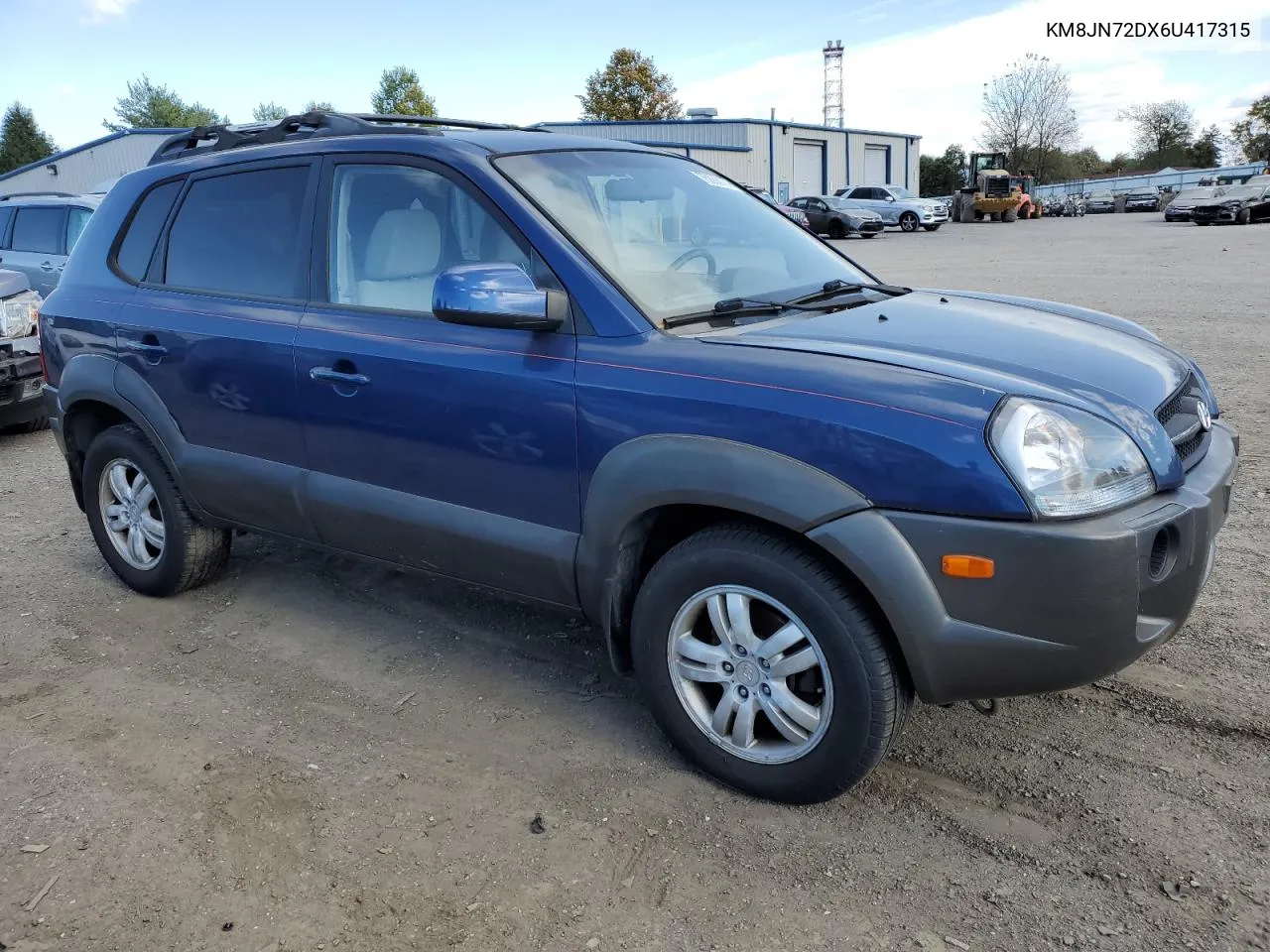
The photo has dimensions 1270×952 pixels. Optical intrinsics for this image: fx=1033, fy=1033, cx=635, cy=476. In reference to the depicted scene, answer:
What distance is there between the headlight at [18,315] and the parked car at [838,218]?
93.1 feet

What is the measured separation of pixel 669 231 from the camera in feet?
11.3

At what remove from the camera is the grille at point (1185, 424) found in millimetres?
2750

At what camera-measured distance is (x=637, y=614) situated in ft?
9.61

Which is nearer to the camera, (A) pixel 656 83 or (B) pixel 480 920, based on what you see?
(B) pixel 480 920

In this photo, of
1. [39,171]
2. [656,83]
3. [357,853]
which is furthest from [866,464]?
[656,83]

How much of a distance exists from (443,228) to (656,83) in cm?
6275

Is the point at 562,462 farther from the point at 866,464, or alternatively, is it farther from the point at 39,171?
the point at 39,171

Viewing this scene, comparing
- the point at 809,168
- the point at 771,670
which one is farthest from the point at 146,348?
the point at 809,168

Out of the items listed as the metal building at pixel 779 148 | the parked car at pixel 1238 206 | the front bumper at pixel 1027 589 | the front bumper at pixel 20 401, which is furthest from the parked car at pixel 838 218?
the front bumper at pixel 1027 589

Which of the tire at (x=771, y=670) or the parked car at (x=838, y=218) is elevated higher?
the parked car at (x=838, y=218)

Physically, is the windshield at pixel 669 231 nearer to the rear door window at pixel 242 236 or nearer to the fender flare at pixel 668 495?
the fender flare at pixel 668 495

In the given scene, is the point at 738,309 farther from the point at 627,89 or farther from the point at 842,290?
the point at 627,89

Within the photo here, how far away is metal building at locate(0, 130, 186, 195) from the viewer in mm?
37281

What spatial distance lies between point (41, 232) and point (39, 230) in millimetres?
50
